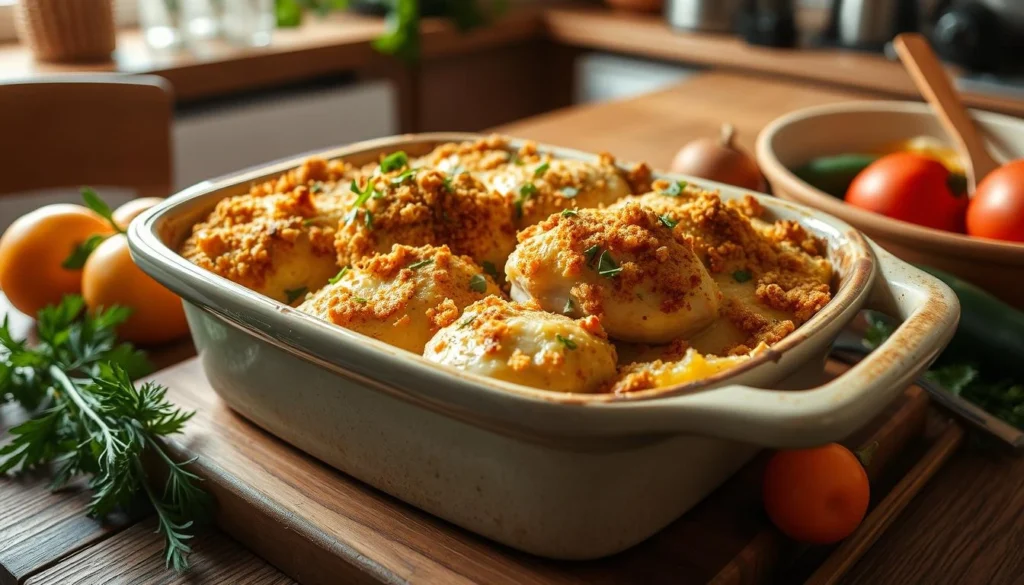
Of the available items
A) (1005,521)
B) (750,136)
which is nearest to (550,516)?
(1005,521)

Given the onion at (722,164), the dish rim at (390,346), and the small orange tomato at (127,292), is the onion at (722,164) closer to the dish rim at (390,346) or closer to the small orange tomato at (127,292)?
the dish rim at (390,346)

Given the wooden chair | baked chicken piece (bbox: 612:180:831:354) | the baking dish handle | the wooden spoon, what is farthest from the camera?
the wooden chair

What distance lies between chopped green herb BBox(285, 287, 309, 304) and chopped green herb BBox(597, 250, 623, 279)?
32 cm

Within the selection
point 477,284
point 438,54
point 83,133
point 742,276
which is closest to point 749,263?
point 742,276

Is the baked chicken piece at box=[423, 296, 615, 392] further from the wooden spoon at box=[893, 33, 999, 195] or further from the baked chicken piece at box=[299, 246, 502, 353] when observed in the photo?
the wooden spoon at box=[893, 33, 999, 195]

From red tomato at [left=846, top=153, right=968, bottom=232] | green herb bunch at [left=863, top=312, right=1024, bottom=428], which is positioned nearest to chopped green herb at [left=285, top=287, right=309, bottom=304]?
green herb bunch at [left=863, top=312, right=1024, bottom=428]

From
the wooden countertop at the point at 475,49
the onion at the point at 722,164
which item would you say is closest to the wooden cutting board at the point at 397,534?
the onion at the point at 722,164

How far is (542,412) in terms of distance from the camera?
1.91 ft

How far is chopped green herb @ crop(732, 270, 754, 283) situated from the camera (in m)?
0.85

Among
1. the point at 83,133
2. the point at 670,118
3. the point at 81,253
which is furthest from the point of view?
the point at 670,118

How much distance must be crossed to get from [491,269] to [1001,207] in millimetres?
631

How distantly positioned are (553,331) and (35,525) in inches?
19.5

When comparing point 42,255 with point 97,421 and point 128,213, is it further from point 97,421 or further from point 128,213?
point 97,421

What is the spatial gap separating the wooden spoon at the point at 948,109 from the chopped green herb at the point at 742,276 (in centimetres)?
59
